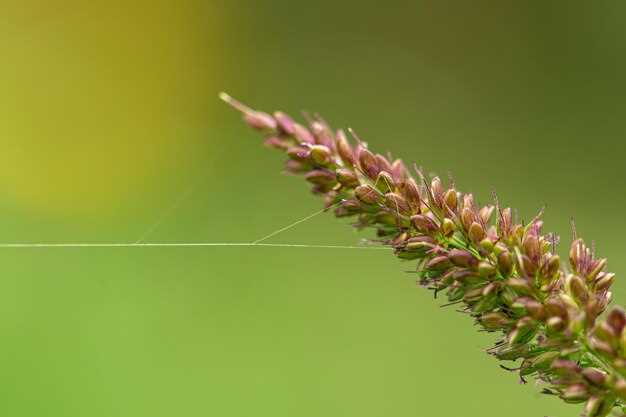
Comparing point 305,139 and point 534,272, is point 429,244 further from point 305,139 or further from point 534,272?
point 305,139

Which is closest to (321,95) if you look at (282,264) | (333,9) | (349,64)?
(349,64)

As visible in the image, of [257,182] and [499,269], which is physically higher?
[257,182]

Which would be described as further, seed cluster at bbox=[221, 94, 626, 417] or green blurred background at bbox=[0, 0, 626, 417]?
green blurred background at bbox=[0, 0, 626, 417]

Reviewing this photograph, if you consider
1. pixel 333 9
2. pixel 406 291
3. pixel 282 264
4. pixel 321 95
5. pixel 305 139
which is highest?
pixel 333 9

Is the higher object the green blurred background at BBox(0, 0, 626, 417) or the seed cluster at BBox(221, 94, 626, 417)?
the green blurred background at BBox(0, 0, 626, 417)

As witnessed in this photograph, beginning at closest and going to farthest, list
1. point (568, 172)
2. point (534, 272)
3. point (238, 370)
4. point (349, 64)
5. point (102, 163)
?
point (534, 272), point (238, 370), point (102, 163), point (568, 172), point (349, 64)

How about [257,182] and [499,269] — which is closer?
[499,269]
